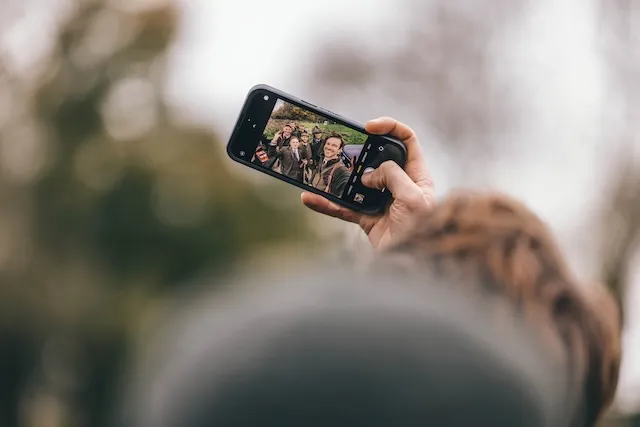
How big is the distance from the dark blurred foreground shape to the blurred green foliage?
19795 millimetres

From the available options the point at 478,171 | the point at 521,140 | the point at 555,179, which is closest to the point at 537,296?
the point at 478,171

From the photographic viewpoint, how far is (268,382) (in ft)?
2.77

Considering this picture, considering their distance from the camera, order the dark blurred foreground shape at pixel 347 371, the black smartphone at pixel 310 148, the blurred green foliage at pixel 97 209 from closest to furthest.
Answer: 1. the dark blurred foreground shape at pixel 347 371
2. the black smartphone at pixel 310 148
3. the blurred green foliage at pixel 97 209

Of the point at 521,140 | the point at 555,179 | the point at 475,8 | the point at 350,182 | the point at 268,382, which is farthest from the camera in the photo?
the point at 475,8

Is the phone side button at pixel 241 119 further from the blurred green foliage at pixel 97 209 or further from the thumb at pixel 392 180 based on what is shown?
the blurred green foliage at pixel 97 209

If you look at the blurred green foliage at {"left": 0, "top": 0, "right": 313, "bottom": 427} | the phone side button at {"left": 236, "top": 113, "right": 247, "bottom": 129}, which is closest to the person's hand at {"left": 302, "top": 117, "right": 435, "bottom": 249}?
the phone side button at {"left": 236, "top": 113, "right": 247, "bottom": 129}

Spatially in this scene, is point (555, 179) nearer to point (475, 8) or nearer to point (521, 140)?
point (521, 140)

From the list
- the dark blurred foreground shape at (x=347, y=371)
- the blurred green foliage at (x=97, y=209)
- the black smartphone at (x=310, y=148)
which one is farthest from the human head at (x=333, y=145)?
the blurred green foliage at (x=97, y=209)

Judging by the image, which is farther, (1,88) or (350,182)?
(1,88)

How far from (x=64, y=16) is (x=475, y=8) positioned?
8.50 metres

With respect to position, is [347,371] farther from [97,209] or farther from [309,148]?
[97,209]

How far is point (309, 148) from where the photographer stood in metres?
2.09

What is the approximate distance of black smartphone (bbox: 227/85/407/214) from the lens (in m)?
1.95

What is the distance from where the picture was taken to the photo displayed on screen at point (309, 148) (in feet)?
6.64
